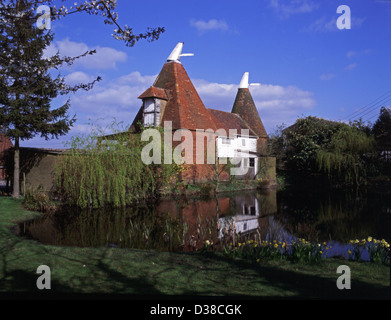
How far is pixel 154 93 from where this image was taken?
2648cm

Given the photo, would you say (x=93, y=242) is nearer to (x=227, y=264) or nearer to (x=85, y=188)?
(x=227, y=264)

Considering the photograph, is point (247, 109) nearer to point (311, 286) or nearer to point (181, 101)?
point (181, 101)

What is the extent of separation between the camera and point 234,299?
3.93 metres

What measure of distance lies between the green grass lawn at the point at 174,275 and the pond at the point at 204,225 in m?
1.37

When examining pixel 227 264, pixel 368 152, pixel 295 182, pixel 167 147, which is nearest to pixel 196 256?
pixel 227 264

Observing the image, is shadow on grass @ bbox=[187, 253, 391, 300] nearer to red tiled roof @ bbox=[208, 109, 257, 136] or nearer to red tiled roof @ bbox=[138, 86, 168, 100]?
red tiled roof @ bbox=[138, 86, 168, 100]

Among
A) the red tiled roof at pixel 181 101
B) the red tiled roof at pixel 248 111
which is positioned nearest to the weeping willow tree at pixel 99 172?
the red tiled roof at pixel 181 101

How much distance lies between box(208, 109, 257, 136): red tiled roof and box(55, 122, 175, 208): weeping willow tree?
Result: 634 inches

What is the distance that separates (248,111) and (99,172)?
84.3 ft

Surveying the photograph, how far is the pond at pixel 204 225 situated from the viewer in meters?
8.64

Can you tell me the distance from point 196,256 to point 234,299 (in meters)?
2.83

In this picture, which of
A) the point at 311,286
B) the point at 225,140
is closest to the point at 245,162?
the point at 225,140

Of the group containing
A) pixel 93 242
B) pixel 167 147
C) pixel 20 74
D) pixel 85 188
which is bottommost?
pixel 93 242

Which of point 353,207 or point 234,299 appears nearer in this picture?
point 234,299
